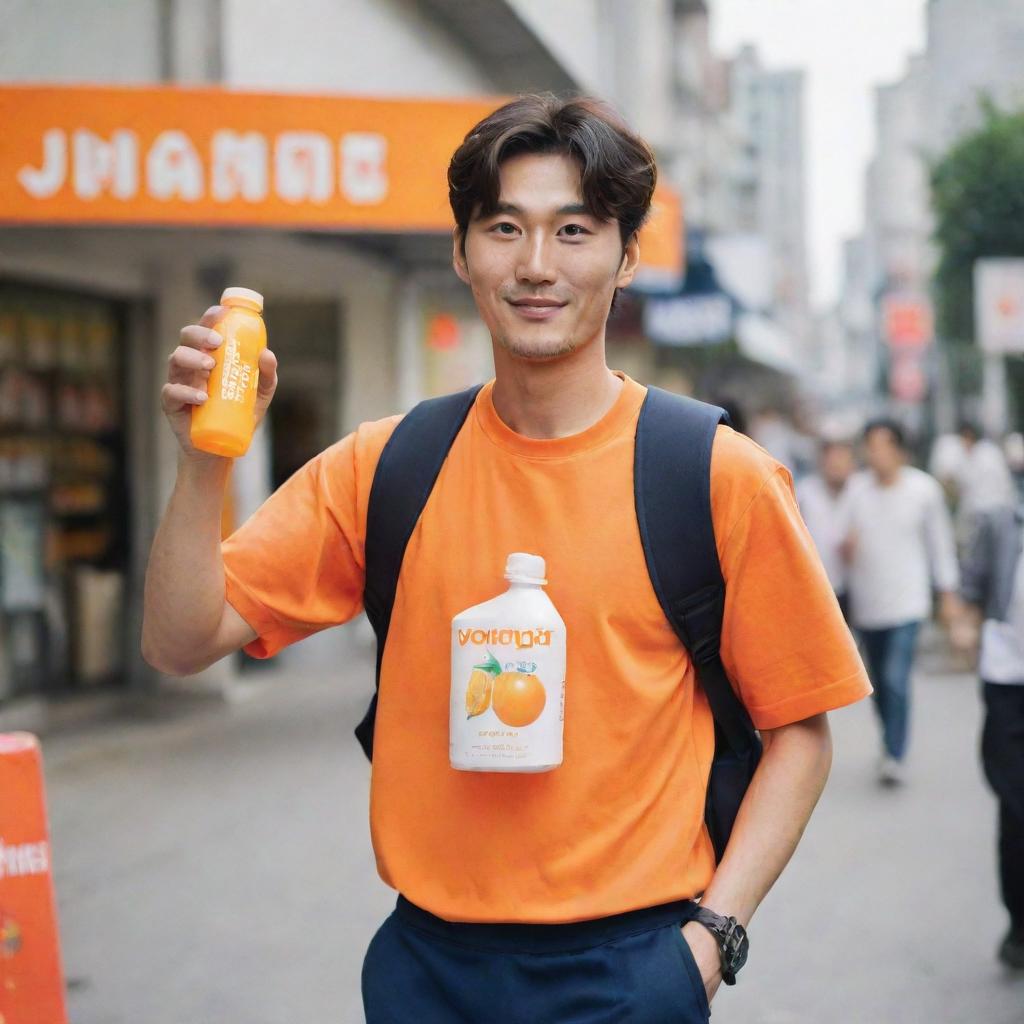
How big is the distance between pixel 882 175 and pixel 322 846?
93030 millimetres

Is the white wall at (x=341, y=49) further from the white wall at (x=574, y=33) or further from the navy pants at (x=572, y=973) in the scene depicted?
the navy pants at (x=572, y=973)

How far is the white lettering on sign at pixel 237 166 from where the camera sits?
811cm

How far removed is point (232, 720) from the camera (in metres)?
9.78

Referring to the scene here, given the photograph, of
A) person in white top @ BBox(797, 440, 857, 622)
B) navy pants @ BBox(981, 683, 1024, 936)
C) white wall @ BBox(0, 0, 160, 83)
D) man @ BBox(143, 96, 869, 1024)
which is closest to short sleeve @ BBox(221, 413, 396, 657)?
man @ BBox(143, 96, 869, 1024)

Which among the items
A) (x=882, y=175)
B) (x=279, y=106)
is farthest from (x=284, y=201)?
(x=882, y=175)

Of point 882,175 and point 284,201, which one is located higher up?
point 882,175

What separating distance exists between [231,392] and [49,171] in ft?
21.1

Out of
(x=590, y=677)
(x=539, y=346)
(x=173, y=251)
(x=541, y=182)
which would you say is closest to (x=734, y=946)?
(x=590, y=677)

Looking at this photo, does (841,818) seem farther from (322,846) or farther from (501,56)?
(501,56)

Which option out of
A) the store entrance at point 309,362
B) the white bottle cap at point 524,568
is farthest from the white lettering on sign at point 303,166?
the white bottle cap at point 524,568

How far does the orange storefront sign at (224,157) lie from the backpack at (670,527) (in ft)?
19.4

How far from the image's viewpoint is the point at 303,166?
830 centimetres

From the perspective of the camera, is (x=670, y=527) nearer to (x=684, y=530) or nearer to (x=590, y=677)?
(x=684, y=530)

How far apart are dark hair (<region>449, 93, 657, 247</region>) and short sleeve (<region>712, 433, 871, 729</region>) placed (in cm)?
38
